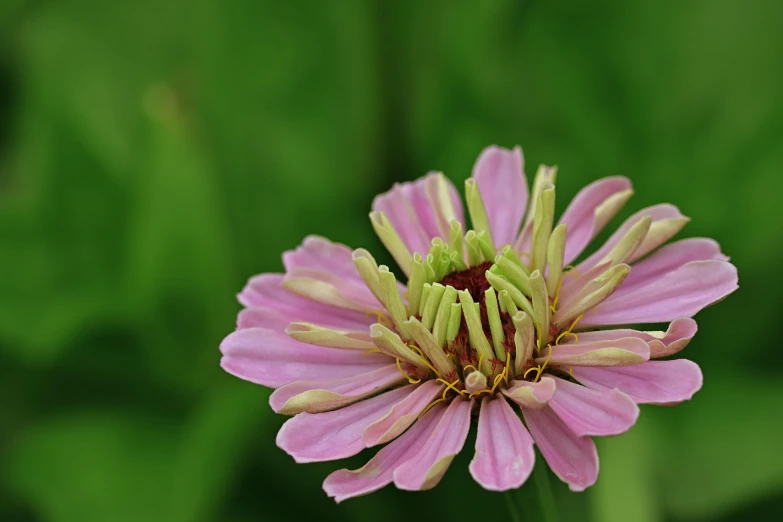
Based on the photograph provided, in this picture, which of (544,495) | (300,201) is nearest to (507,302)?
(544,495)

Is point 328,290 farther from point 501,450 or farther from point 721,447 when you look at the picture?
point 721,447

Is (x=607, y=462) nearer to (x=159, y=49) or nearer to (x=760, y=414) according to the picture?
(x=760, y=414)

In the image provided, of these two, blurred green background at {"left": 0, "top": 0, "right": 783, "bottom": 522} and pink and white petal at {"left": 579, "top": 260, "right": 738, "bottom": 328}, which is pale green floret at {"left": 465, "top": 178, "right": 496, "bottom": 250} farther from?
blurred green background at {"left": 0, "top": 0, "right": 783, "bottom": 522}

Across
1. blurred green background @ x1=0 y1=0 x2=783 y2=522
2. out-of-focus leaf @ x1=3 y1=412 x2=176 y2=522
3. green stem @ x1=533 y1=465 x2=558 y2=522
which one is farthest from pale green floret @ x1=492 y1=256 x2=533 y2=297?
out-of-focus leaf @ x1=3 y1=412 x2=176 y2=522

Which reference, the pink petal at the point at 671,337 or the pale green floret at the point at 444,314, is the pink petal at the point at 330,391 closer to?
the pale green floret at the point at 444,314

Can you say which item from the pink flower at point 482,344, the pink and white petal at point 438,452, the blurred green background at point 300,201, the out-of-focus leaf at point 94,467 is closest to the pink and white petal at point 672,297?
the pink flower at point 482,344

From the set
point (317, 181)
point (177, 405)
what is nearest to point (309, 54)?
point (317, 181)
